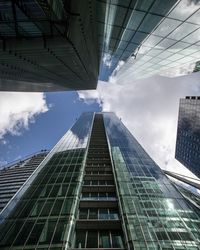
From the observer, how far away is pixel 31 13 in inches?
542

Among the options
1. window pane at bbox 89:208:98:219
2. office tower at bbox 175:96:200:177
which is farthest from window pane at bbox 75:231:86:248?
office tower at bbox 175:96:200:177

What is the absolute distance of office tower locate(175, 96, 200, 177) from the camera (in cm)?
11047

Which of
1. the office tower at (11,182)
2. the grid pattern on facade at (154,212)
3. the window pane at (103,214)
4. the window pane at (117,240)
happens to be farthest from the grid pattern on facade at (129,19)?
the office tower at (11,182)

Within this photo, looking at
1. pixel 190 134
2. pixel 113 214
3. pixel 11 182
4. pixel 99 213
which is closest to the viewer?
pixel 113 214

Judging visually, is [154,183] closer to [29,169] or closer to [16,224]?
[16,224]

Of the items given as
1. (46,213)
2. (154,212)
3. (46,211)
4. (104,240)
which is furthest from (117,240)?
(46,211)

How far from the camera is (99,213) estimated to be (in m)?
27.0

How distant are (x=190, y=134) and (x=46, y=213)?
108267 mm

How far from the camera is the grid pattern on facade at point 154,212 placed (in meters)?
19.5

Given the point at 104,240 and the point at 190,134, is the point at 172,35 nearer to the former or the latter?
the point at 104,240

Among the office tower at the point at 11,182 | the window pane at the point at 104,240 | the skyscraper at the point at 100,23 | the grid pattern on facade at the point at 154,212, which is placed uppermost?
the skyscraper at the point at 100,23

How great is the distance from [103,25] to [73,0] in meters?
10.0

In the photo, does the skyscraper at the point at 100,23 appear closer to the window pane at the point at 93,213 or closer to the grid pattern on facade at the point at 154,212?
the grid pattern on facade at the point at 154,212

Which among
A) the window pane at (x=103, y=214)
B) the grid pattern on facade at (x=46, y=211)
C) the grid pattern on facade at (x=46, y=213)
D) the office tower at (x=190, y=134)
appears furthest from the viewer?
the office tower at (x=190, y=134)
